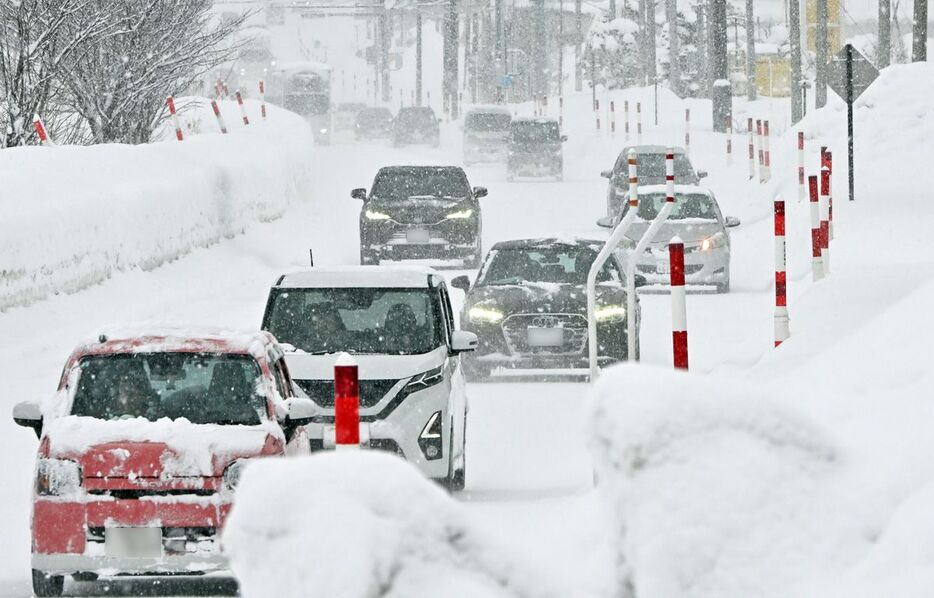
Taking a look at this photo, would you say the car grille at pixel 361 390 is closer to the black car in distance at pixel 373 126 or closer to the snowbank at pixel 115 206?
the snowbank at pixel 115 206

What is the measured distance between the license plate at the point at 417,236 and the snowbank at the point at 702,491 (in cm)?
2003

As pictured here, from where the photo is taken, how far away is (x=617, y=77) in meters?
92.1

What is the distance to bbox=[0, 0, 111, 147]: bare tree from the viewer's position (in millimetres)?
22734

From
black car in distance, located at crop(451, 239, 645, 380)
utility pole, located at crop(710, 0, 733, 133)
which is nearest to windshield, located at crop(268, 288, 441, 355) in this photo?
black car in distance, located at crop(451, 239, 645, 380)

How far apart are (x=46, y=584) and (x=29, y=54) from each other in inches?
614

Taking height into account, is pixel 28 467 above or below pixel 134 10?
below

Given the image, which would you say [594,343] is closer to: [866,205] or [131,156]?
[131,156]

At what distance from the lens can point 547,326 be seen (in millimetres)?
15555

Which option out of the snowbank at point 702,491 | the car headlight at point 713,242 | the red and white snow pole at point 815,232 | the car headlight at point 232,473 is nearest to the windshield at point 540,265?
the red and white snow pole at point 815,232

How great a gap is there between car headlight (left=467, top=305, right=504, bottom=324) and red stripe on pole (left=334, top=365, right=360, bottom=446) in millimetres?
9316

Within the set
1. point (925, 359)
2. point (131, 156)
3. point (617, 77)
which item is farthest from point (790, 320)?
point (617, 77)

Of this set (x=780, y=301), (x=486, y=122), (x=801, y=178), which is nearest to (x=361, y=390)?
(x=780, y=301)

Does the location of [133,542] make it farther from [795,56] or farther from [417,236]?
[795,56]

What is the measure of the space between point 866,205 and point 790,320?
11.4 m
